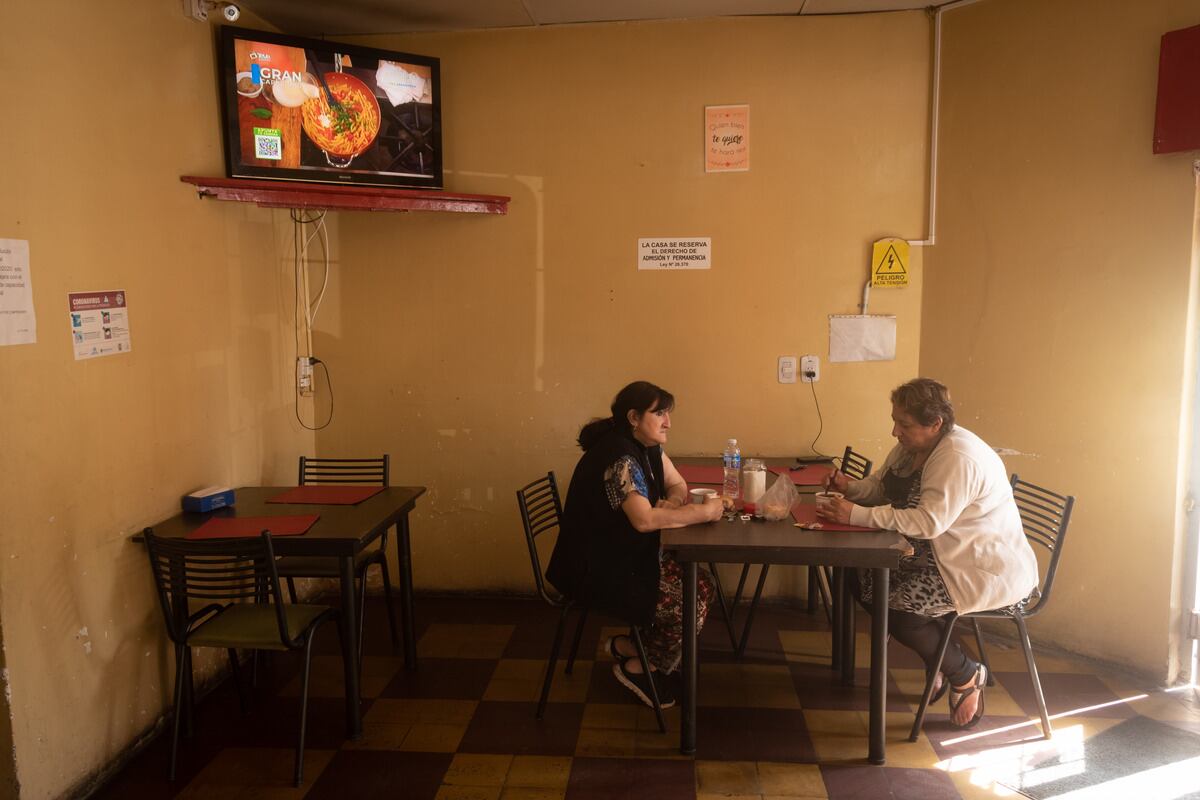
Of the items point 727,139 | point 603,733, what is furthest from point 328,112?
point 603,733

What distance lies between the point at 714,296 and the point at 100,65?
263 centimetres

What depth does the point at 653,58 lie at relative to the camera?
4.00 m

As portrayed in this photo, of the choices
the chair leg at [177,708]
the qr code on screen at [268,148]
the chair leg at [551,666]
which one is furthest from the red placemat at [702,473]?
the qr code on screen at [268,148]

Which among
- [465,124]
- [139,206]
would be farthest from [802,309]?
[139,206]

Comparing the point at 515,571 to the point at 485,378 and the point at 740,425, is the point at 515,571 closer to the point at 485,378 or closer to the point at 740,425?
the point at 485,378

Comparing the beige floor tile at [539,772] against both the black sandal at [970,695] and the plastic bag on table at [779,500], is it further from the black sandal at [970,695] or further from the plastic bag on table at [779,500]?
the black sandal at [970,695]

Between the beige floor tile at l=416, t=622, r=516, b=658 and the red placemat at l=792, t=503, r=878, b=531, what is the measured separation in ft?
4.78

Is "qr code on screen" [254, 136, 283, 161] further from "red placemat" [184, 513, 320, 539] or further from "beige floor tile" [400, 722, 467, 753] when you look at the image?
"beige floor tile" [400, 722, 467, 753]

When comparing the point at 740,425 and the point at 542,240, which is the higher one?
the point at 542,240

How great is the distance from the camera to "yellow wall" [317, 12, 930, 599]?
3969 mm

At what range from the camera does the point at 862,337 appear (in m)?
4.03

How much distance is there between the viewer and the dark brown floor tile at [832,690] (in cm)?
316

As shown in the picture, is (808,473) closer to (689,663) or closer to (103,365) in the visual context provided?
(689,663)

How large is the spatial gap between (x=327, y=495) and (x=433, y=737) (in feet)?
3.43
